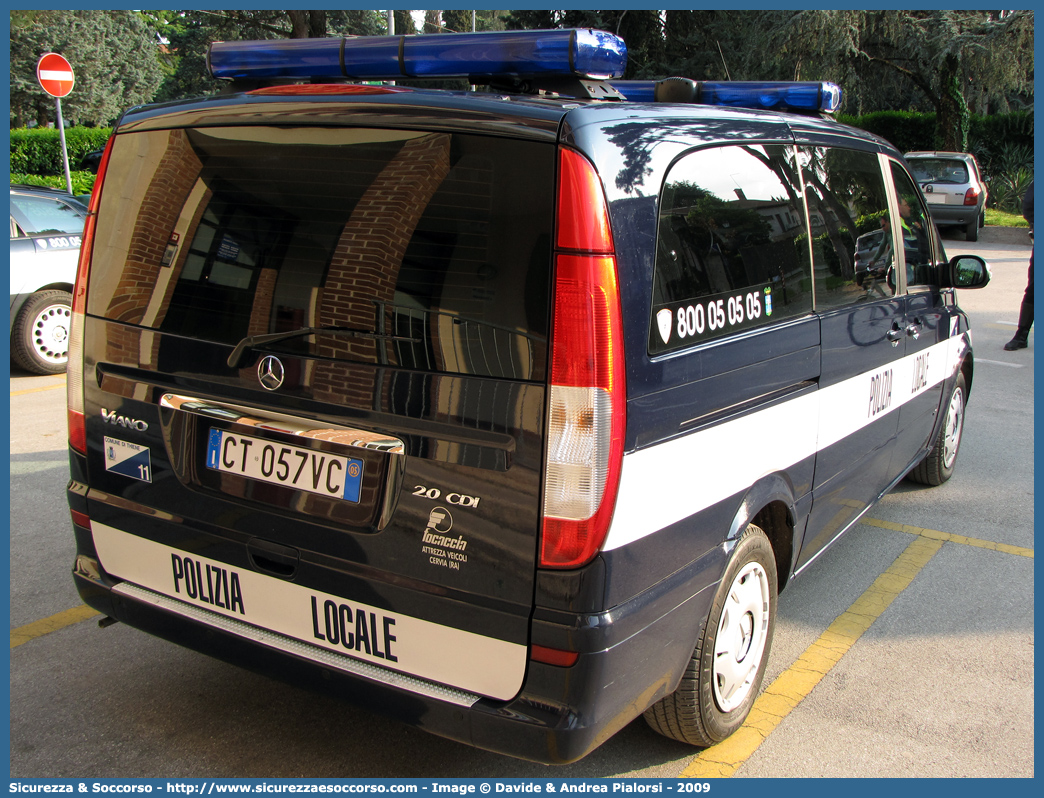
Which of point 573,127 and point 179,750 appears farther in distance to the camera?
point 179,750

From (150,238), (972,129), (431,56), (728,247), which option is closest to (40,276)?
(150,238)

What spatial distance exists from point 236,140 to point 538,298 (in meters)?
1.01

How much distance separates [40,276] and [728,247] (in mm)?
6929

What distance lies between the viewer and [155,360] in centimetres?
256

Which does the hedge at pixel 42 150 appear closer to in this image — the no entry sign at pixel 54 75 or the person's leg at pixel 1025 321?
the no entry sign at pixel 54 75

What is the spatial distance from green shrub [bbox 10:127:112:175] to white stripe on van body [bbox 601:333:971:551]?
3137 cm

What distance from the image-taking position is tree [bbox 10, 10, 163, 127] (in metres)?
43.9

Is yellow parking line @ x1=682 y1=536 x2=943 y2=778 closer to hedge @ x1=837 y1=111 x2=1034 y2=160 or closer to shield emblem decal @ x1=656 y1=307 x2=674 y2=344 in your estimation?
shield emblem decal @ x1=656 y1=307 x2=674 y2=344

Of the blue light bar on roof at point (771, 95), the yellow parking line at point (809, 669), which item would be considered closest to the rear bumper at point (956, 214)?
the yellow parking line at point (809, 669)

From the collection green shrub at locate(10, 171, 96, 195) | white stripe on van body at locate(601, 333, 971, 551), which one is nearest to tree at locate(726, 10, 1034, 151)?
green shrub at locate(10, 171, 96, 195)

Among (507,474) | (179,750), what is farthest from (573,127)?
(179,750)

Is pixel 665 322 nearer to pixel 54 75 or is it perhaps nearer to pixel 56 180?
pixel 54 75

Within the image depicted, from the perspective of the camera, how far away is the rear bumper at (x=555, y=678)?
210 centimetres
